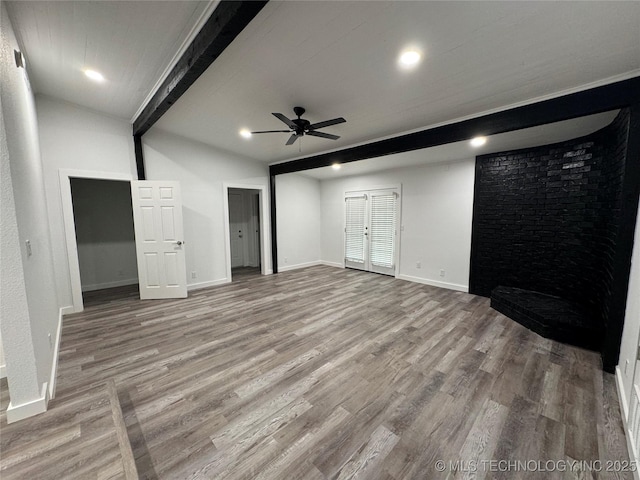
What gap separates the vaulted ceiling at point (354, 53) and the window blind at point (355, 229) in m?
3.01

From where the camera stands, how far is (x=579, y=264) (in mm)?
3232

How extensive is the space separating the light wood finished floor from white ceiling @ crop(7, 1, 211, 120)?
2.87 meters

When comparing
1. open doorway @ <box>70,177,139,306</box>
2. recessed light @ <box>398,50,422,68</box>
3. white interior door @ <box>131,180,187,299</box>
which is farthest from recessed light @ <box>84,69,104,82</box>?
recessed light @ <box>398,50,422,68</box>

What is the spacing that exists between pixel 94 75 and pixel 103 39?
0.87 m

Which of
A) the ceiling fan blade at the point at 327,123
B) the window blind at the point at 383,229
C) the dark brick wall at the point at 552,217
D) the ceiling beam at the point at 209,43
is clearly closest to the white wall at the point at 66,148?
the ceiling beam at the point at 209,43

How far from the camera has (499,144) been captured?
3537 millimetres

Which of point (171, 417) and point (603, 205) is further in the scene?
point (603, 205)

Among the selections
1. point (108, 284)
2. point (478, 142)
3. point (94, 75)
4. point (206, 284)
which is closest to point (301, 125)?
point (94, 75)

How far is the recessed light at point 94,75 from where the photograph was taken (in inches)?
103

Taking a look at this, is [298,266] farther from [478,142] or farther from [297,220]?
[478,142]

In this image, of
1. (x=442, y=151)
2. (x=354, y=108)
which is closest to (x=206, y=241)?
(x=354, y=108)

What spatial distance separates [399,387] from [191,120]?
14.3 feet

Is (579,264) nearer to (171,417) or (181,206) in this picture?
(171,417)

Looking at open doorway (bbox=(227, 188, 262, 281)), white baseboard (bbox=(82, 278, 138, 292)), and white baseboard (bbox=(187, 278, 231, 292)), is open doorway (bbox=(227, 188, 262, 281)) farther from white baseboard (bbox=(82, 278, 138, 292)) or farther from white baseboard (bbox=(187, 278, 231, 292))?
white baseboard (bbox=(82, 278, 138, 292))
